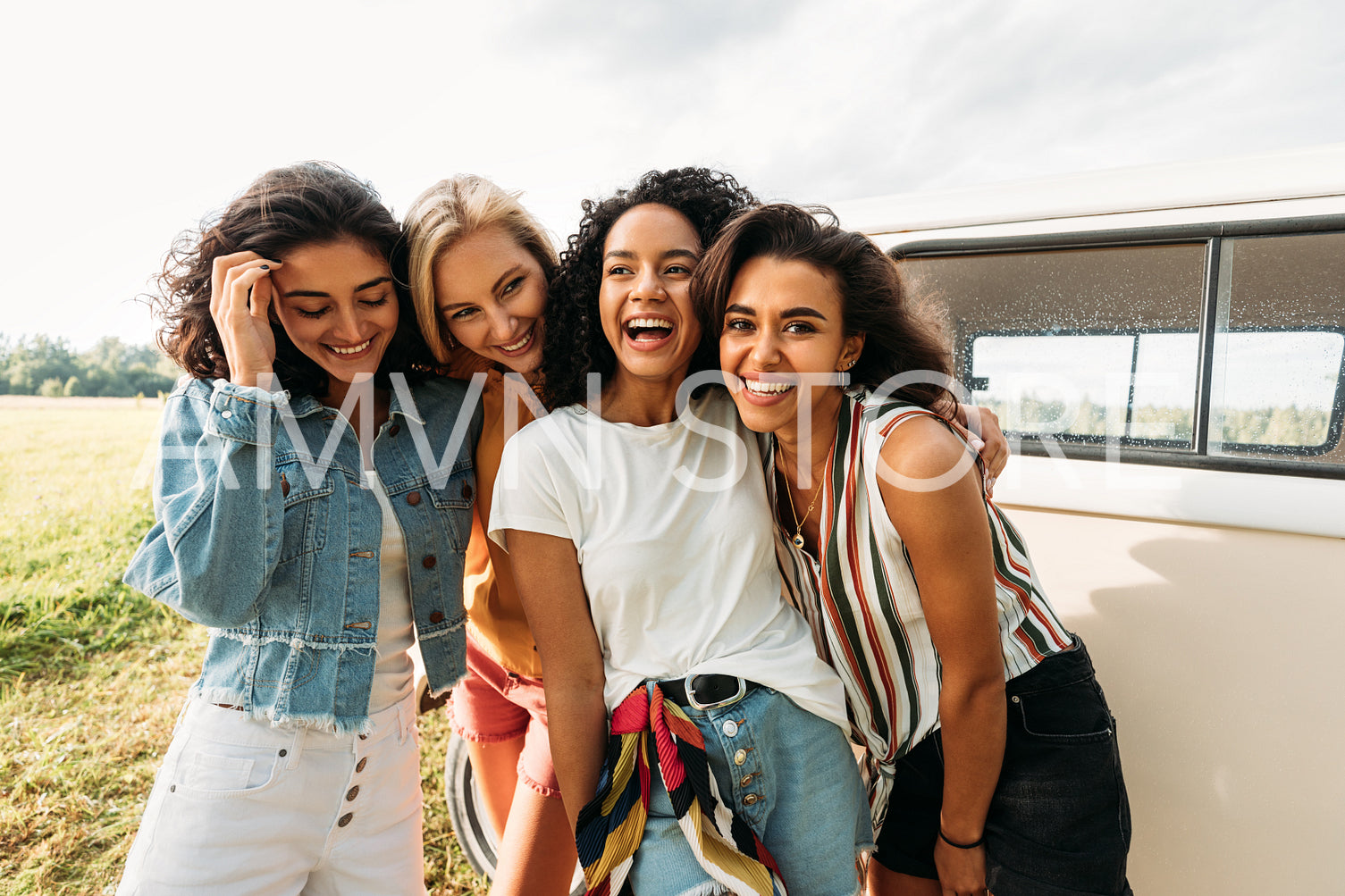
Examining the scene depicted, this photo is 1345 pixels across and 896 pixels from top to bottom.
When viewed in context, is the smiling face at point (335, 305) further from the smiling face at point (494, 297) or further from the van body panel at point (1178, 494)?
the van body panel at point (1178, 494)

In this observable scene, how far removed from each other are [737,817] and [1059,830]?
69 centimetres

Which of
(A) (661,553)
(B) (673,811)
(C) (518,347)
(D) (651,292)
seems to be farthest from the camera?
(C) (518,347)

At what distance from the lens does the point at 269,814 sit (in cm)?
133

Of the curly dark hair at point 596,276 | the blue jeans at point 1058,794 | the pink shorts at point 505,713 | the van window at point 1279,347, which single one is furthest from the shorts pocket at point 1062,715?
the pink shorts at point 505,713

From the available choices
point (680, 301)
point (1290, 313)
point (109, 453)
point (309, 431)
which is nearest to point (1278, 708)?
point (1290, 313)

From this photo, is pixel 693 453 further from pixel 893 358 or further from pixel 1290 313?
pixel 1290 313

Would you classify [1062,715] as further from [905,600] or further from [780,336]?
[780,336]

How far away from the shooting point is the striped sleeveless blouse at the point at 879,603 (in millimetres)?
1380

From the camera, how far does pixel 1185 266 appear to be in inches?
66.9

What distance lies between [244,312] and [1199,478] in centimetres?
217

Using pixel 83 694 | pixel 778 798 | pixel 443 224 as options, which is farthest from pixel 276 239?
pixel 83 694

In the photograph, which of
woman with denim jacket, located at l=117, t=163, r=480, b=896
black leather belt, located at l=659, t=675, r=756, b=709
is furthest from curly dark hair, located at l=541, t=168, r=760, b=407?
black leather belt, located at l=659, t=675, r=756, b=709

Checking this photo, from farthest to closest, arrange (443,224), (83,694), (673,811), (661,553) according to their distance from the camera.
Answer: (83,694) < (443,224) < (661,553) < (673,811)

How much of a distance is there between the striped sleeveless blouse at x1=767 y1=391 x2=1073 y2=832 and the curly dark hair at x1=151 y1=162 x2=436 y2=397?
1147 mm
